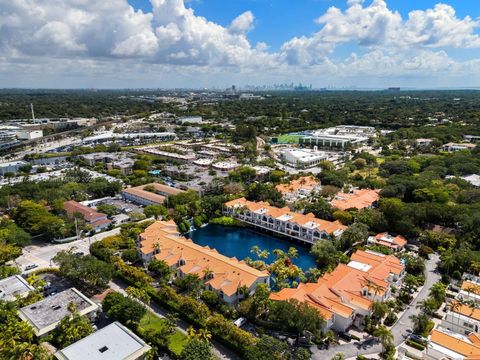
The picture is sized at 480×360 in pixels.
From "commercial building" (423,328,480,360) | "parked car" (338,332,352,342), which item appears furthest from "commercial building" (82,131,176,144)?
"commercial building" (423,328,480,360)

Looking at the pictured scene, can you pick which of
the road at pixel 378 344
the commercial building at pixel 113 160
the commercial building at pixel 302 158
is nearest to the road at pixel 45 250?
the road at pixel 378 344

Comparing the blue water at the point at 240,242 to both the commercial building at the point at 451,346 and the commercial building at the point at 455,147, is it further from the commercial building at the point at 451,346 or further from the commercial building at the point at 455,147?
the commercial building at the point at 455,147

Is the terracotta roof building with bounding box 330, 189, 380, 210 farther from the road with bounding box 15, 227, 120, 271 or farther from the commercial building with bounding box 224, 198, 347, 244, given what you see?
the road with bounding box 15, 227, 120, 271

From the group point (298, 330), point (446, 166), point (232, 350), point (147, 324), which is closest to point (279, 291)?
point (298, 330)

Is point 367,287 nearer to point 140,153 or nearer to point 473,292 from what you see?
point 473,292

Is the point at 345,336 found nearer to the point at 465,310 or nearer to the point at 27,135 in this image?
the point at 465,310

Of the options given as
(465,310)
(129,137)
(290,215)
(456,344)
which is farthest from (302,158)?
(456,344)
